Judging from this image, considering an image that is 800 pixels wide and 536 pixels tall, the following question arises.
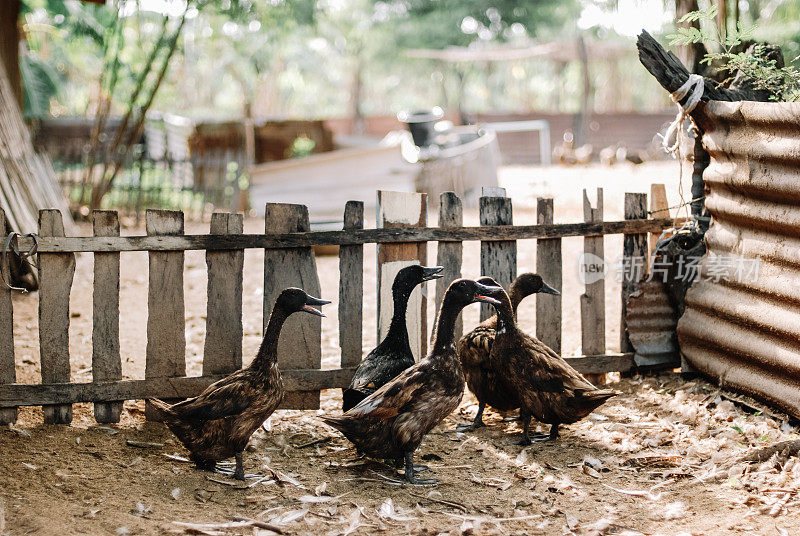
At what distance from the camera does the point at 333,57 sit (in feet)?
174

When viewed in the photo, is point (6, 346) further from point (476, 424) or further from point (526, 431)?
point (526, 431)

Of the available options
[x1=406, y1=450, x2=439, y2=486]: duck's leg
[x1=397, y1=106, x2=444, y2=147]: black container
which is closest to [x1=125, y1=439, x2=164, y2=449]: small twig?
Result: [x1=406, y1=450, x2=439, y2=486]: duck's leg

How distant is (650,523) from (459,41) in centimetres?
3323

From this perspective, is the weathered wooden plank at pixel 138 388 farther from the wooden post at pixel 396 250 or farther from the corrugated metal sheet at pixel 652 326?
the corrugated metal sheet at pixel 652 326

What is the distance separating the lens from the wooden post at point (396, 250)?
16.7 ft

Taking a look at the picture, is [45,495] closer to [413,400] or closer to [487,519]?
[413,400]

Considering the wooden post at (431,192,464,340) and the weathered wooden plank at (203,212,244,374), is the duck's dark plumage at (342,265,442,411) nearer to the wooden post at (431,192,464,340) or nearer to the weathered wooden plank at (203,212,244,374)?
the wooden post at (431,192,464,340)

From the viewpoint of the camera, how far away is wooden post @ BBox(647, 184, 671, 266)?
5.69 meters

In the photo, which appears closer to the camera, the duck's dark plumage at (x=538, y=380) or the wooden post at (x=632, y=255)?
the duck's dark plumage at (x=538, y=380)

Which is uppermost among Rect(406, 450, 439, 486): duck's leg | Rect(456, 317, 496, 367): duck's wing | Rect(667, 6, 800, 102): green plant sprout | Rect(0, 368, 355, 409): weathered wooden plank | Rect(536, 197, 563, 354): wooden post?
Rect(667, 6, 800, 102): green plant sprout

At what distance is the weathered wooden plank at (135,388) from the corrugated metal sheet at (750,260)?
238cm

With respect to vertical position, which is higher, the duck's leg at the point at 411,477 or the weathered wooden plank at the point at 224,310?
the weathered wooden plank at the point at 224,310

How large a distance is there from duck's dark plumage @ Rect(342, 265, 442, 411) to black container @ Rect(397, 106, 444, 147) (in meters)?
11.3

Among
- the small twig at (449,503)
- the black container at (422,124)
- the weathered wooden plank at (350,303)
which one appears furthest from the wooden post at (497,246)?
the black container at (422,124)
